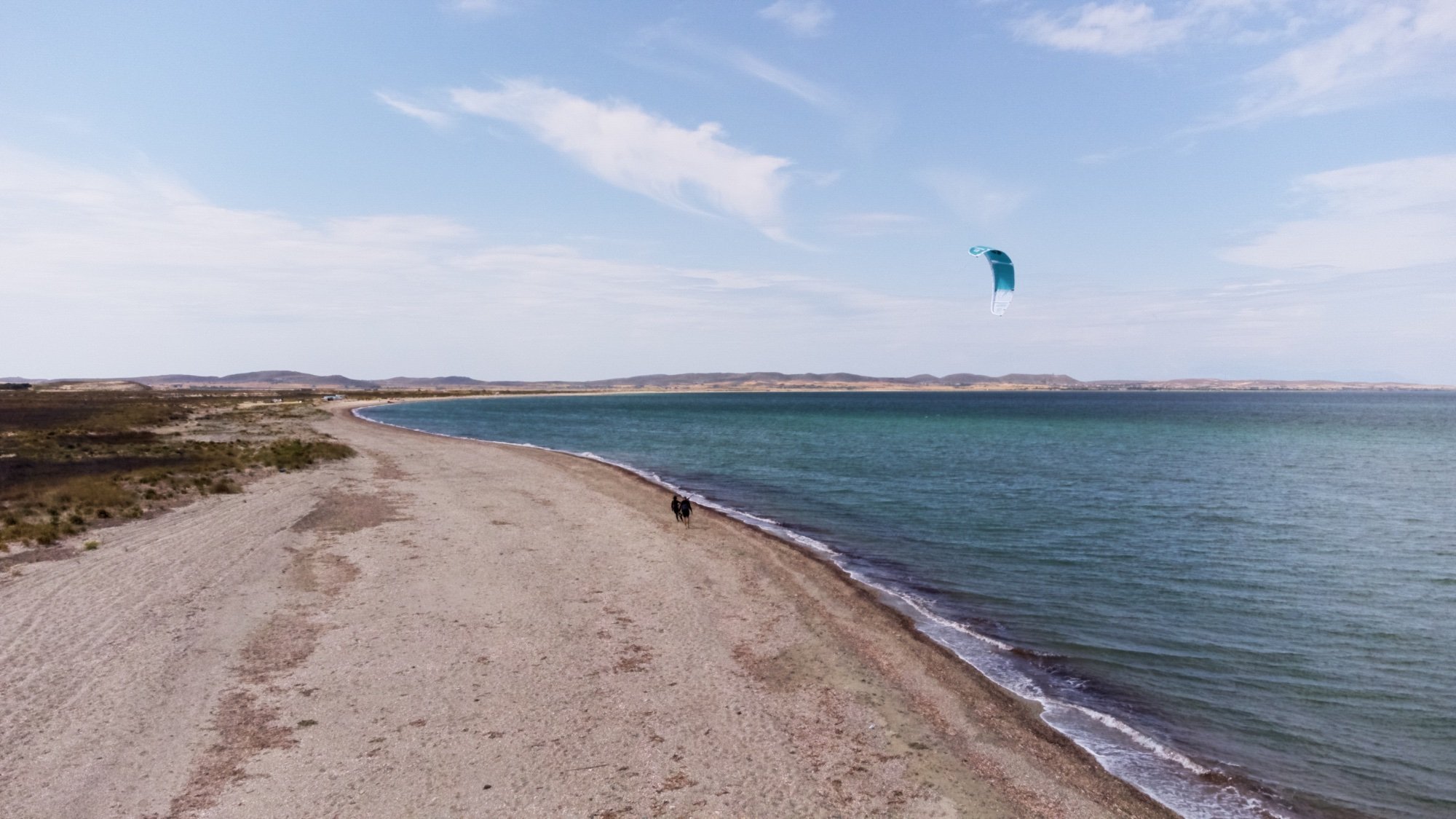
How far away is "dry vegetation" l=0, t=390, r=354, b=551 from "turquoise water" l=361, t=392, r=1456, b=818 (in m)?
22.4

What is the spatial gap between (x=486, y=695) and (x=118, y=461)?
120ft

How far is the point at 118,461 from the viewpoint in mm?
36094

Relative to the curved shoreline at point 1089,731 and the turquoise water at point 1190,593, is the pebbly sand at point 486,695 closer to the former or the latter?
the curved shoreline at point 1089,731

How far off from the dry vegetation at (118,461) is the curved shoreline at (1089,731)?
2381 cm

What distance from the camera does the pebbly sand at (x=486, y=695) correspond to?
8.93 m

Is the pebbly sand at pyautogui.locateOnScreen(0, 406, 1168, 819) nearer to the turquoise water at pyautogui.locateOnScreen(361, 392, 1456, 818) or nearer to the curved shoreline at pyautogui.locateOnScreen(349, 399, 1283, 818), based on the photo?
the curved shoreline at pyautogui.locateOnScreen(349, 399, 1283, 818)

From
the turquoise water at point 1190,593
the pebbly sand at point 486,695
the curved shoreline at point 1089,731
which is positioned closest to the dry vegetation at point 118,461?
the pebbly sand at point 486,695

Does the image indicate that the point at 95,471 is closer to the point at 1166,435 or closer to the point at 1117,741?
the point at 1117,741

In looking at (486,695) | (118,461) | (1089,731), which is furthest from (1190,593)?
(118,461)

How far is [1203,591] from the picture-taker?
65.2ft

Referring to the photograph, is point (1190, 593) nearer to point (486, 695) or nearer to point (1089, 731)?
point (1089, 731)

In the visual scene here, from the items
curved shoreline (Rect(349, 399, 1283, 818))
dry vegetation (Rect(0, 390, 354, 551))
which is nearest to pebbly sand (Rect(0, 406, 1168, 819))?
curved shoreline (Rect(349, 399, 1283, 818))

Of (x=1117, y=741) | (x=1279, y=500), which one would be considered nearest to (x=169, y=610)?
(x=1117, y=741)

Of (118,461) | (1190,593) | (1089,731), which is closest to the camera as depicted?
(1089,731)
